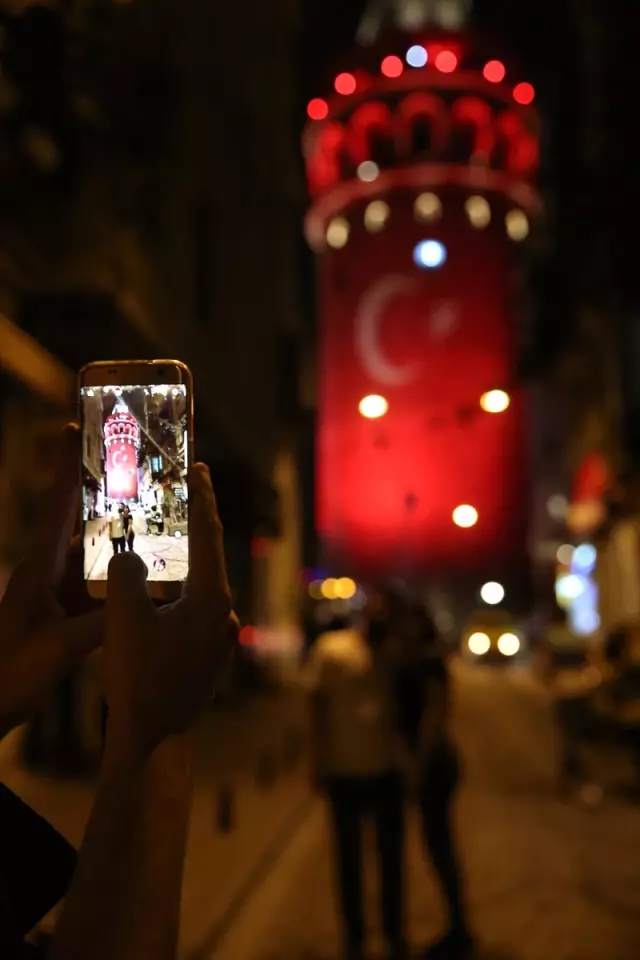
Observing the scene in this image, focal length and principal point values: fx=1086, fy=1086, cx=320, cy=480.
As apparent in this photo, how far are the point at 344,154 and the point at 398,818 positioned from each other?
2872 centimetres

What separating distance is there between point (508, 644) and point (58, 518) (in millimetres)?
31003

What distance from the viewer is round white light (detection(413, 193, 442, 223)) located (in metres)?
30.4

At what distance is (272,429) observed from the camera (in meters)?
24.8

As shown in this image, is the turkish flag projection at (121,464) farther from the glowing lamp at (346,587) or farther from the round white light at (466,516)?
the glowing lamp at (346,587)

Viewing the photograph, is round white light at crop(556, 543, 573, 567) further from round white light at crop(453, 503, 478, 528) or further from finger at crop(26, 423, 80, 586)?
finger at crop(26, 423, 80, 586)

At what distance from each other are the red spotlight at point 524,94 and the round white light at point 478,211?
2.84 m

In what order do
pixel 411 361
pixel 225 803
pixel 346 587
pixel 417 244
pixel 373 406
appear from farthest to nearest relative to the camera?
pixel 346 587 → pixel 411 361 → pixel 417 244 → pixel 225 803 → pixel 373 406

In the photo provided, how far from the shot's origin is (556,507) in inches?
1401

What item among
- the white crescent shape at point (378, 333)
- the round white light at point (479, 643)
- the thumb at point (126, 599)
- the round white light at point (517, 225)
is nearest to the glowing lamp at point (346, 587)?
the round white light at point (479, 643)

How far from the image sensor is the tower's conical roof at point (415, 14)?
32031mm

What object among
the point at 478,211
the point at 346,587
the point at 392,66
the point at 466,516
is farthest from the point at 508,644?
the point at 466,516

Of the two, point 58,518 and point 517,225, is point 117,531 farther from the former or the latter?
point 517,225

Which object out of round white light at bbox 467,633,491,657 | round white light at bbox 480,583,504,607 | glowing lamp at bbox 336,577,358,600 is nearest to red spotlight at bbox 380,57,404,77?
glowing lamp at bbox 336,577,358,600

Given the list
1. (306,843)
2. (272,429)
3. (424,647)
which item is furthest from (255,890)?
(272,429)
